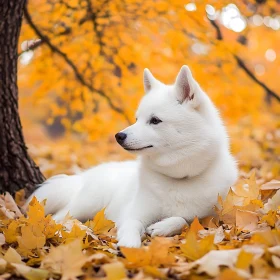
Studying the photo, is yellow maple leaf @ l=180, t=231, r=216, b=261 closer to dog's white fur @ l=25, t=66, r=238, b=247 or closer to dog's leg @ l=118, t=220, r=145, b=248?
dog's leg @ l=118, t=220, r=145, b=248

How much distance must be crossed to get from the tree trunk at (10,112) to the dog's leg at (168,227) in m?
1.55

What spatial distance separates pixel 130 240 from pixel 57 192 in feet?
4.35

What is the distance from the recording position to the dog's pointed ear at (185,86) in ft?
9.87

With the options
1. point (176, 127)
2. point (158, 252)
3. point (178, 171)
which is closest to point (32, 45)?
point (176, 127)

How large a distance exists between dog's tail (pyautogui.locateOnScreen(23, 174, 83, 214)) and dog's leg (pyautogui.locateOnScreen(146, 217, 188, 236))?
1164 mm

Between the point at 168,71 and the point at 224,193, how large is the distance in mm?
4253

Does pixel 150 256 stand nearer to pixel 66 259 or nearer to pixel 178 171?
pixel 66 259

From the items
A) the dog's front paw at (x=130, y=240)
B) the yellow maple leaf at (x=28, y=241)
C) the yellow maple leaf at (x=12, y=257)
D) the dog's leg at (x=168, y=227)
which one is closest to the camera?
the yellow maple leaf at (x=12, y=257)

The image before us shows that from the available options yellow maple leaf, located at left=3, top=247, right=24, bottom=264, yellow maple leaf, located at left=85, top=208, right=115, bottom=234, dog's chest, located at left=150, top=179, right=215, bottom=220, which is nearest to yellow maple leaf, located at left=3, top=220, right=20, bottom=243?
yellow maple leaf, located at left=3, top=247, right=24, bottom=264

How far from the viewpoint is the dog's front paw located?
2.50 metres

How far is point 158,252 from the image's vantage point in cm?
204

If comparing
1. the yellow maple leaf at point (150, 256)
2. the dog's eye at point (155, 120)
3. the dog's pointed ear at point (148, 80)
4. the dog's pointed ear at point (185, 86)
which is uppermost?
the dog's pointed ear at point (148, 80)

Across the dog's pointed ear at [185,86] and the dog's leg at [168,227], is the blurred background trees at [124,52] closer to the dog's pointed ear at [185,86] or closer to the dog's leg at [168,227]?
the dog's pointed ear at [185,86]

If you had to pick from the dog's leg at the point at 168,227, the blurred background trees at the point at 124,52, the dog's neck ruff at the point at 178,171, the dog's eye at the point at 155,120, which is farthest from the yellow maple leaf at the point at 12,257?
the blurred background trees at the point at 124,52
